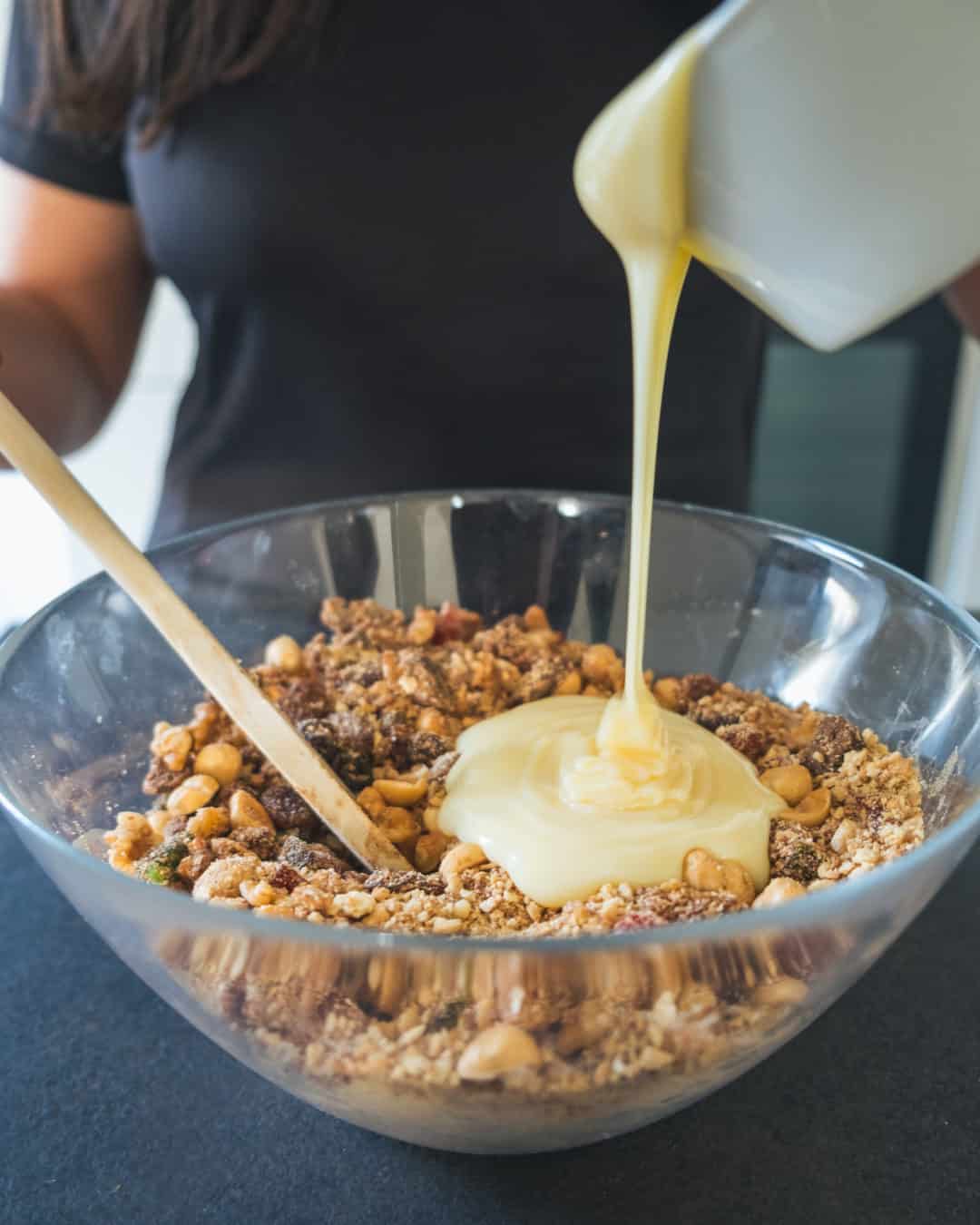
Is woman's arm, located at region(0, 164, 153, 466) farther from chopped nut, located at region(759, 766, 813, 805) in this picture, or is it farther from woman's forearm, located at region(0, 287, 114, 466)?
chopped nut, located at region(759, 766, 813, 805)

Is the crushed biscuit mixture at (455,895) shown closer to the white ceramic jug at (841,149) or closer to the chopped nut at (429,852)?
the chopped nut at (429,852)

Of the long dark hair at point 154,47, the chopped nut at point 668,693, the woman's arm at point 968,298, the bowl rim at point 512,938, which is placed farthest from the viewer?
the woman's arm at point 968,298

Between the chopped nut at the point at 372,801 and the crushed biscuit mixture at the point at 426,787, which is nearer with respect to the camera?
the crushed biscuit mixture at the point at 426,787

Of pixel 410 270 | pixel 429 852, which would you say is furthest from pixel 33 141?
pixel 429 852

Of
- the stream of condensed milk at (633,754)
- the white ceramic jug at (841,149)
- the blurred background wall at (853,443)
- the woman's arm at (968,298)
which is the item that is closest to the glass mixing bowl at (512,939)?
the stream of condensed milk at (633,754)

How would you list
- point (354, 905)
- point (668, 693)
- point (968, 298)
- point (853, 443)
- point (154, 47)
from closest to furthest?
point (354, 905) < point (668, 693) < point (154, 47) < point (968, 298) < point (853, 443)

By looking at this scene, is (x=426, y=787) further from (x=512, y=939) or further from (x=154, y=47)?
(x=154, y=47)

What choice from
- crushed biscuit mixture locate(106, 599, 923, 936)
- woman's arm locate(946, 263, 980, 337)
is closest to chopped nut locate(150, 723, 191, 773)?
crushed biscuit mixture locate(106, 599, 923, 936)
